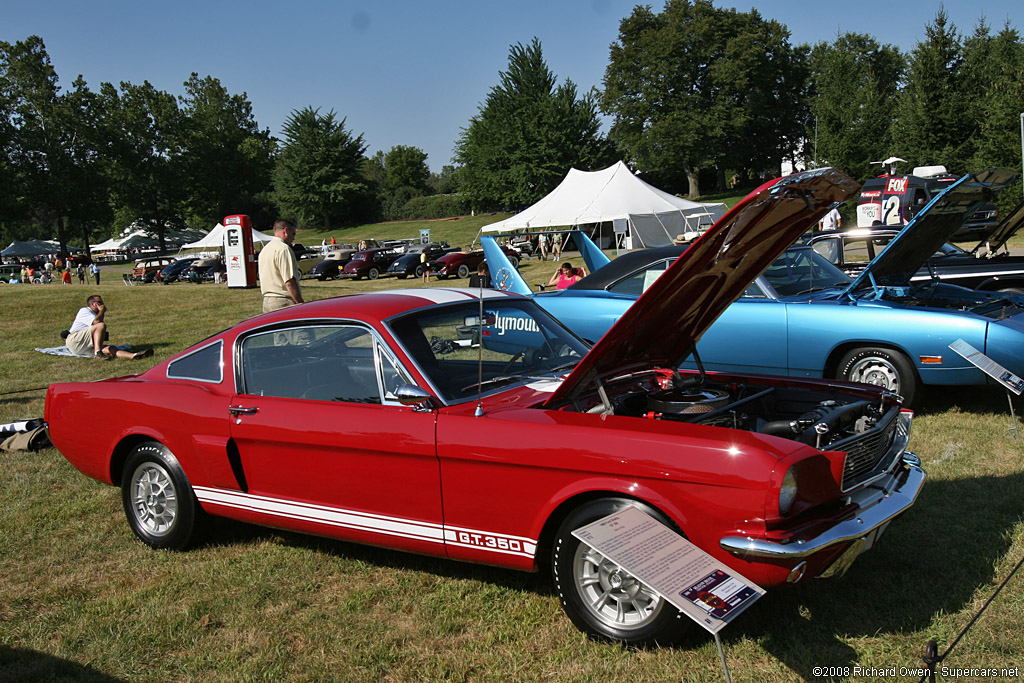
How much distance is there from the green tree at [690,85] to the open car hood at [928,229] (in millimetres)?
51563

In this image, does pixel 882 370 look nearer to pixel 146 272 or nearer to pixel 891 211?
pixel 891 211

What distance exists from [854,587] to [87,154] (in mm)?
71306

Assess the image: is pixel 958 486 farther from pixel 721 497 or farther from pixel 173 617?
pixel 173 617

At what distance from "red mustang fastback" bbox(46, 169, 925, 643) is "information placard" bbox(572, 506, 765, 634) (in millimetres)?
176

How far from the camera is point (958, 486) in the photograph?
14.9 ft

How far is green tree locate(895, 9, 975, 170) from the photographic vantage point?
30.0 metres

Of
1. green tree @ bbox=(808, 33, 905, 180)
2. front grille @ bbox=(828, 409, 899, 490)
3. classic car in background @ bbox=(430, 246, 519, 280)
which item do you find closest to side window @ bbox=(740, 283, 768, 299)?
front grille @ bbox=(828, 409, 899, 490)

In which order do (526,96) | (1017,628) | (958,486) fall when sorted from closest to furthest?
(1017,628) < (958,486) < (526,96)

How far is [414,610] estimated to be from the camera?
347 cm

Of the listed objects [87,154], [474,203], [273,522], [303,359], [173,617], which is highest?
[87,154]

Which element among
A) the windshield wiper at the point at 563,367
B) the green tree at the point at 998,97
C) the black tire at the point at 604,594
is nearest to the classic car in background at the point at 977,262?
the windshield wiper at the point at 563,367

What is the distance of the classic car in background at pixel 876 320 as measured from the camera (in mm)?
5727

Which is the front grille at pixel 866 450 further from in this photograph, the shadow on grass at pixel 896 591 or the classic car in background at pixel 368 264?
the classic car in background at pixel 368 264

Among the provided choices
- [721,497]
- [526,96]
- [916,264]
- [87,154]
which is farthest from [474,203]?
[721,497]
